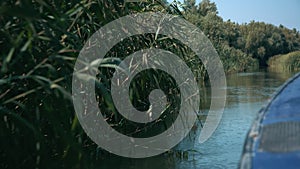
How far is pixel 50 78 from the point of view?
2.27 metres

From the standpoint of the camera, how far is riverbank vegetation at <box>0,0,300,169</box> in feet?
6.45

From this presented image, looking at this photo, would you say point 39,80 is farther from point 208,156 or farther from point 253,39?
point 253,39

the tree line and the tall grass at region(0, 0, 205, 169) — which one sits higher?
the tree line

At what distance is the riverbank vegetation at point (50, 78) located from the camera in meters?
1.96

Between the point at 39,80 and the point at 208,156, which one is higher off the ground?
the point at 39,80

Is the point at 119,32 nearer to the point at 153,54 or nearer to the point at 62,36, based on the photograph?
the point at 153,54

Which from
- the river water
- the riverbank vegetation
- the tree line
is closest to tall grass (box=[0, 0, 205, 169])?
the riverbank vegetation

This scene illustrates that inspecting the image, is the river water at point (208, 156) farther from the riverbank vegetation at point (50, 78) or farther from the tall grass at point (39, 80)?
the tall grass at point (39, 80)

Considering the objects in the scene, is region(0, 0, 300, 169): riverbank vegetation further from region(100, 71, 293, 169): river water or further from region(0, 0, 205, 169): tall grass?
region(100, 71, 293, 169): river water

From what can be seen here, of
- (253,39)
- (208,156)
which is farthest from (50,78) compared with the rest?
(253,39)

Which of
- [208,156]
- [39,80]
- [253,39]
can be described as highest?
[253,39]

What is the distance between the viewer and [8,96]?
8.14 ft

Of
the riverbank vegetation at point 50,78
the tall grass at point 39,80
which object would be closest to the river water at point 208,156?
the riverbank vegetation at point 50,78

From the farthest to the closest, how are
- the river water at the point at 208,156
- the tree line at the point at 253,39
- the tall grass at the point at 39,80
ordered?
the tree line at the point at 253,39
the river water at the point at 208,156
the tall grass at the point at 39,80
